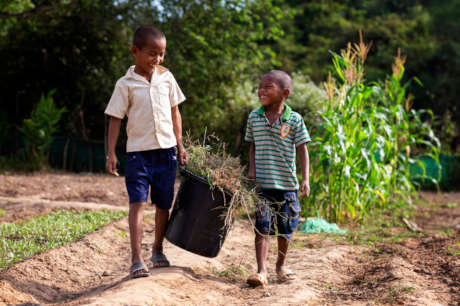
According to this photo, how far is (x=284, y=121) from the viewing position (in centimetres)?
355

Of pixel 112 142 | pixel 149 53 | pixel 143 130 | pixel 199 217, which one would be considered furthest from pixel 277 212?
pixel 149 53

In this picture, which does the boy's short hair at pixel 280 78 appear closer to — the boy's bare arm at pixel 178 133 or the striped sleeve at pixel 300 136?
the striped sleeve at pixel 300 136

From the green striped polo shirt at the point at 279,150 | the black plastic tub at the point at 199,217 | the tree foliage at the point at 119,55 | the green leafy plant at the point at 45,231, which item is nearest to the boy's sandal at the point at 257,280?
the black plastic tub at the point at 199,217

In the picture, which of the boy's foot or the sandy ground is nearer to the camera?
the sandy ground

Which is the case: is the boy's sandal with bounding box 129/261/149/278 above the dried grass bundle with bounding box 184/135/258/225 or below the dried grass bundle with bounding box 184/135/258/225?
below

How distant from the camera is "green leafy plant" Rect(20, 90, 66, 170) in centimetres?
1033

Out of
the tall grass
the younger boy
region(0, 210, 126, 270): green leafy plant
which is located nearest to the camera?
the younger boy

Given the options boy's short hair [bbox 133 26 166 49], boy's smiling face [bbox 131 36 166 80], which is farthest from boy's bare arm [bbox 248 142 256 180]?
boy's short hair [bbox 133 26 166 49]

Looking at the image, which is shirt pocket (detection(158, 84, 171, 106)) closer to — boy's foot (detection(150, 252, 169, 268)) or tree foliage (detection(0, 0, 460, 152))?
boy's foot (detection(150, 252, 169, 268))

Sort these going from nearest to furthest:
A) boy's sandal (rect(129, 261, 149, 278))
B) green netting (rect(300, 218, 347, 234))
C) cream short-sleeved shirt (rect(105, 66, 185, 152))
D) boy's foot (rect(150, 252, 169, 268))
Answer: boy's sandal (rect(129, 261, 149, 278)) < cream short-sleeved shirt (rect(105, 66, 185, 152)) < boy's foot (rect(150, 252, 169, 268)) < green netting (rect(300, 218, 347, 234))

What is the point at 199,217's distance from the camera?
11.5ft

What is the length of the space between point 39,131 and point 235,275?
781cm

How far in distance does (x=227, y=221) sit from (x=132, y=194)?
72 centimetres

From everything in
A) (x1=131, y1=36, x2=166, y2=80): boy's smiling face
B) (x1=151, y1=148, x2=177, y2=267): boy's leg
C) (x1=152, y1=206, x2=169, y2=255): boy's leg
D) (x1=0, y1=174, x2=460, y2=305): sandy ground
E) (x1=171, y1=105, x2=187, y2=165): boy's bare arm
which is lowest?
(x1=0, y1=174, x2=460, y2=305): sandy ground
